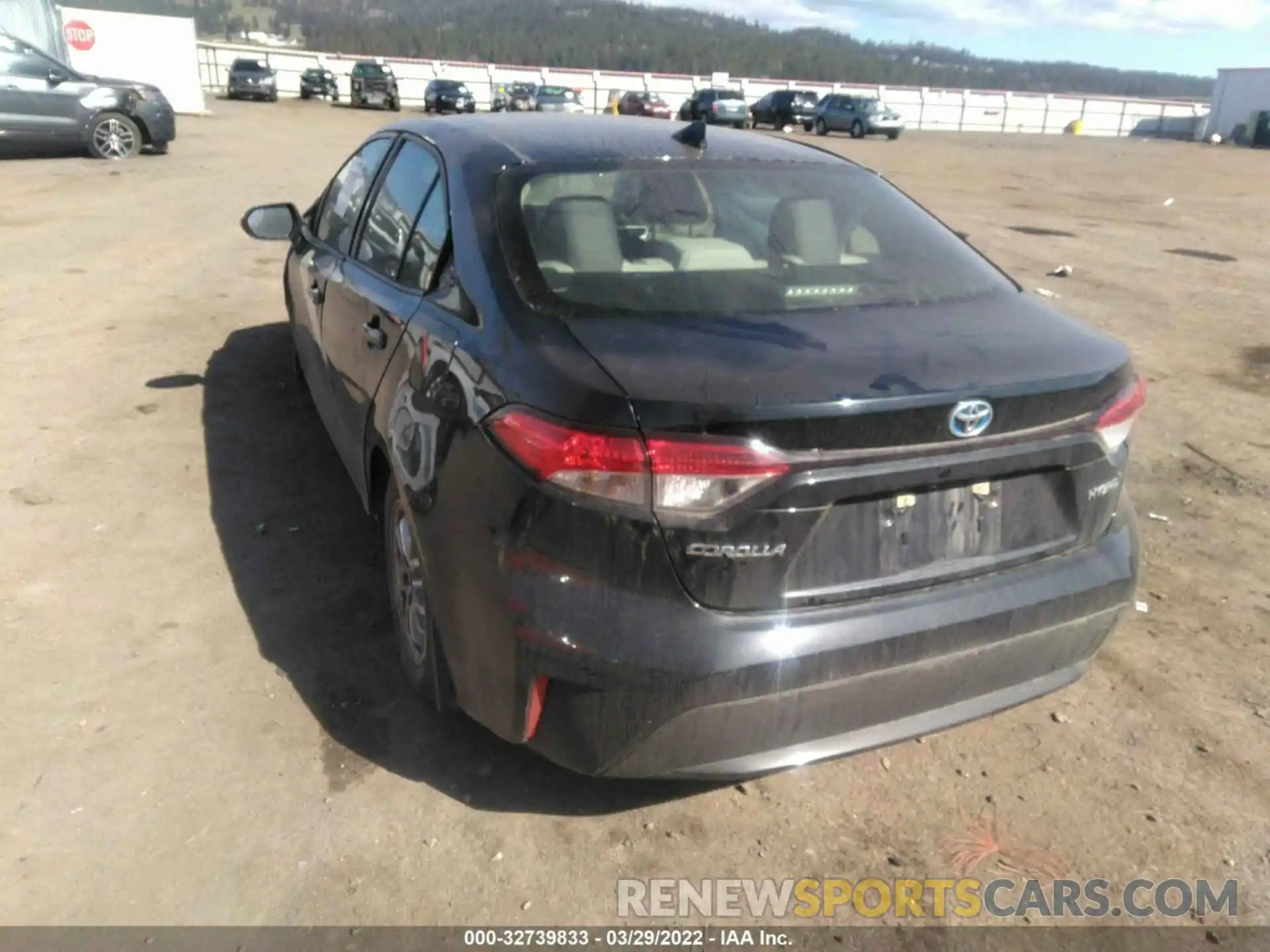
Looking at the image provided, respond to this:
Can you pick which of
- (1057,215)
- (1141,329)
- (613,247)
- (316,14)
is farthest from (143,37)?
(316,14)

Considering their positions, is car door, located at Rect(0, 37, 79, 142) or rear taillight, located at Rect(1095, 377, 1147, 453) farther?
car door, located at Rect(0, 37, 79, 142)

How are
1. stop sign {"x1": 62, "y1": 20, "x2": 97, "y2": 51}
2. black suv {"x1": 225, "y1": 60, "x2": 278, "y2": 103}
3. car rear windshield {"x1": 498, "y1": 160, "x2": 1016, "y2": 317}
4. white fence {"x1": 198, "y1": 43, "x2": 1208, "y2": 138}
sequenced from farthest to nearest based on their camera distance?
white fence {"x1": 198, "y1": 43, "x2": 1208, "y2": 138} → black suv {"x1": 225, "y1": 60, "x2": 278, "y2": 103} → stop sign {"x1": 62, "y1": 20, "x2": 97, "y2": 51} → car rear windshield {"x1": 498, "y1": 160, "x2": 1016, "y2": 317}

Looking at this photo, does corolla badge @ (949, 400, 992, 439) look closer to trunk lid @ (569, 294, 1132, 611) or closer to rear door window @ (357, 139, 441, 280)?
trunk lid @ (569, 294, 1132, 611)

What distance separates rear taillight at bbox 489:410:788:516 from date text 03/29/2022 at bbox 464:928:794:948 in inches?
40.5

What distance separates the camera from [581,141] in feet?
11.0

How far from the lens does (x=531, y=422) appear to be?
90.7 inches

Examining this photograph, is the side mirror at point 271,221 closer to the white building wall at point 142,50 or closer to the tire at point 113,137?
the tire at point 113,137

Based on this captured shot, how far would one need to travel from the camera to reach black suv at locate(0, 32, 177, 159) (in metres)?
16.0

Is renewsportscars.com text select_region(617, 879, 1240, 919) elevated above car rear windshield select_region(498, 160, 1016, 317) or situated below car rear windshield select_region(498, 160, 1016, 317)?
below

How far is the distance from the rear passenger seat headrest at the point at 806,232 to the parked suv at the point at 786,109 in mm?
40803

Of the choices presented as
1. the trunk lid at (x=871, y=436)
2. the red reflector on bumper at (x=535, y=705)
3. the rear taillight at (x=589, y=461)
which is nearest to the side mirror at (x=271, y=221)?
the trunk lid at (x=871, y=436)

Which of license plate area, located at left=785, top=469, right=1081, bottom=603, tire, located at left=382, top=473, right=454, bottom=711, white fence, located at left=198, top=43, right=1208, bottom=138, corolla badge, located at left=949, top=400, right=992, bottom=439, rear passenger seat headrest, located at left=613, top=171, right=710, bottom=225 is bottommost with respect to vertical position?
white fence, located at left=198, top=43, right=1208, bottom=138

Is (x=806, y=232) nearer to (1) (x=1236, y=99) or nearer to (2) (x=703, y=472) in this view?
(2) (x=703, y=472)

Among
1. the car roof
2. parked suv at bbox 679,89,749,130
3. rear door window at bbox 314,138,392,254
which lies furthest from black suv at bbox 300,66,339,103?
the car roof
